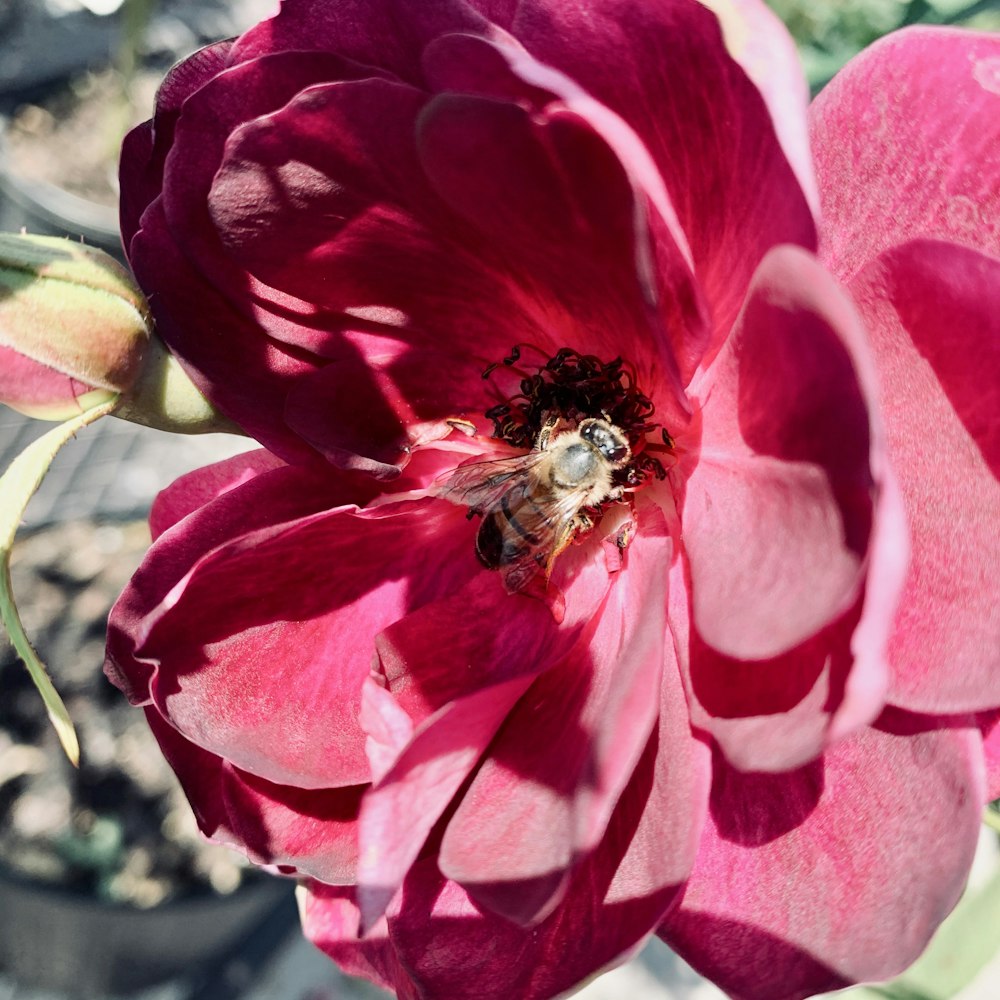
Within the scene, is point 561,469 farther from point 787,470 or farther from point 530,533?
point 787,470

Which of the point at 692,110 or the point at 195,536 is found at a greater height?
the point at 692,110

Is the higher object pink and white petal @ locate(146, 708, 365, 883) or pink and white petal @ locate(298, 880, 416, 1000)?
pink and white petal @ locate(146, 708, 365, 883)

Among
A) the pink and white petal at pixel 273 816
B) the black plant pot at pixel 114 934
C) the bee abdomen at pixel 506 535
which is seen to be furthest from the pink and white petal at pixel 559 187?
the black plant pot at pixel 114 934

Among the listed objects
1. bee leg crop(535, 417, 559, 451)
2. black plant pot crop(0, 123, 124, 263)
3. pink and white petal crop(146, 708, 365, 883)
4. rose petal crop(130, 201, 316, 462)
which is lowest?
black plant pot crop(0, 123, 124, 263)

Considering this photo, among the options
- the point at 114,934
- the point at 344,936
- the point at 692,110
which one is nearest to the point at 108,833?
the point at 114,934

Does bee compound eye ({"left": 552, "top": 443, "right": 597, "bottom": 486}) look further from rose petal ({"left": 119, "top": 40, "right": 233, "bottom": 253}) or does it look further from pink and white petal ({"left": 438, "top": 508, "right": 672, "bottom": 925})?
rose petal ({"left": 119, "top": 40, "right": 233, "bottom": 253})


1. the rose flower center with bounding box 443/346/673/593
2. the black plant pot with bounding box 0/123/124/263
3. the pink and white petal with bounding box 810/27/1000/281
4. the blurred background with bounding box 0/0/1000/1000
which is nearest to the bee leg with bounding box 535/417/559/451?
the rose flower center with bounding box 443/346/673/593
